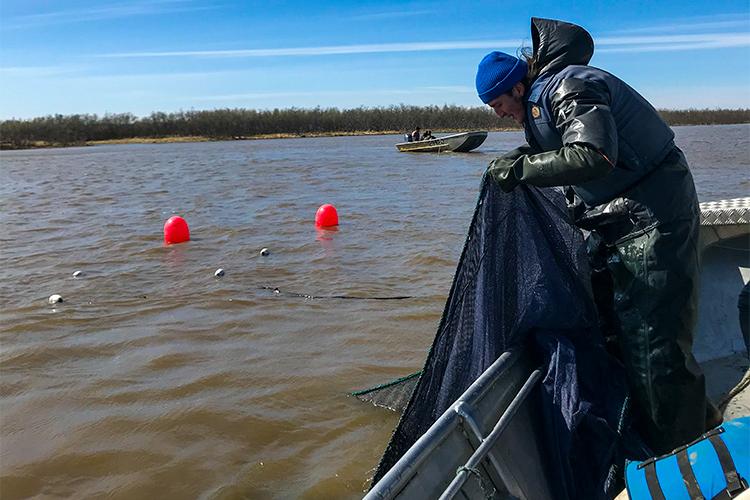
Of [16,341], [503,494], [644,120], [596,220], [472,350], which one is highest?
[644,120]

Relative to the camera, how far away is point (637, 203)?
2895 millimetres

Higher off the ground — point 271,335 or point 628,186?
point 628,186

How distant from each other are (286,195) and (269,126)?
249 ft

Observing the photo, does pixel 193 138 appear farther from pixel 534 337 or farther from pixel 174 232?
pixel 534 337

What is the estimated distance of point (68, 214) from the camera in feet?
56.0

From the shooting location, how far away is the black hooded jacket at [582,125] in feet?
8.52

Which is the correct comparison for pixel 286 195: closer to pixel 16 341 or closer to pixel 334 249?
pixel 334 249

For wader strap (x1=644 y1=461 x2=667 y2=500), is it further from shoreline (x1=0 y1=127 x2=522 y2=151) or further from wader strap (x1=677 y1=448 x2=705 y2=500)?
shoreline (x1=0 y1=127 x2=522 y2=151)

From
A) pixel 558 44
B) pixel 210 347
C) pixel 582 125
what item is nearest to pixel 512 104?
pixel 558 44

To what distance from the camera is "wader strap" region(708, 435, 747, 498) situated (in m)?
1.70

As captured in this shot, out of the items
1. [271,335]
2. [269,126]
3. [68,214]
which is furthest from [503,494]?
[269,126]

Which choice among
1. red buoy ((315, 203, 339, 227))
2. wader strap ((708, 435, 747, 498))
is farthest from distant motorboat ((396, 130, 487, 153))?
wader strap ((708, 435, 747, 498))

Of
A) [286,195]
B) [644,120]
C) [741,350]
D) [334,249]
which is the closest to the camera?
[644,120]

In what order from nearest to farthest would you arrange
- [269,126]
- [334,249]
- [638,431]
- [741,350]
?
[638,431] → [741,350] → [334,249] → [269,126]
